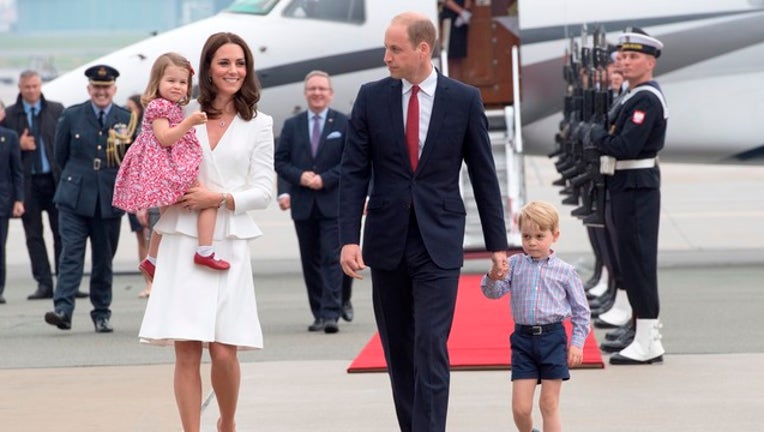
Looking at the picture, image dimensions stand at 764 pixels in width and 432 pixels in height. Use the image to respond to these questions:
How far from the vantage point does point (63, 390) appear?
27.6 feet

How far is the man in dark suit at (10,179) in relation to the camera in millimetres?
12867

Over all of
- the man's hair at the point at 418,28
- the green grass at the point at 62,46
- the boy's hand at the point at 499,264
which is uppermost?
the man's hair at the point at 418,28

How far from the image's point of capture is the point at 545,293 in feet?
20.9

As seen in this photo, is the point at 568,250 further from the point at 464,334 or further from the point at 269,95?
the point at 464,334

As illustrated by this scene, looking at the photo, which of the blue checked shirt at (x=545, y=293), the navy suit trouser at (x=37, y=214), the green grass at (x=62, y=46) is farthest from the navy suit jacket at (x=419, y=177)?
the green grass at (x=62, y=46)

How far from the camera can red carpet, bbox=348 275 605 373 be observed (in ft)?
28.8

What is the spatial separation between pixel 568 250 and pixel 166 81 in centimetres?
1100

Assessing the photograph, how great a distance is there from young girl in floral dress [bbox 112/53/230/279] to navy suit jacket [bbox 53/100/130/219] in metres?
4.04

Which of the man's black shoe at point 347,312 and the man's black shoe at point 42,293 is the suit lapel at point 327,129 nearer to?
the man's black shoe at point 347,312

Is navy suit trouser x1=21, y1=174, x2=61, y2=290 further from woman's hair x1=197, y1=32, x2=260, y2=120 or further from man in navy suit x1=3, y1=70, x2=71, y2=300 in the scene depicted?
woman's hair x1=197, y1=32, x2=260, y2=120

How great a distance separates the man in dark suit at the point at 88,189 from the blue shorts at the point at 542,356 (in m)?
4.85

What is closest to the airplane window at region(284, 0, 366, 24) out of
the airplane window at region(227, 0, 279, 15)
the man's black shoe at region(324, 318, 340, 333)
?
the airplane window at region(227, 0, 279, 15)

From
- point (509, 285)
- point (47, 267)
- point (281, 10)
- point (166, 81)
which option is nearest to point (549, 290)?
point (509, 285)

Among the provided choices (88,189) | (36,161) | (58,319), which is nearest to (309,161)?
(88,189)
